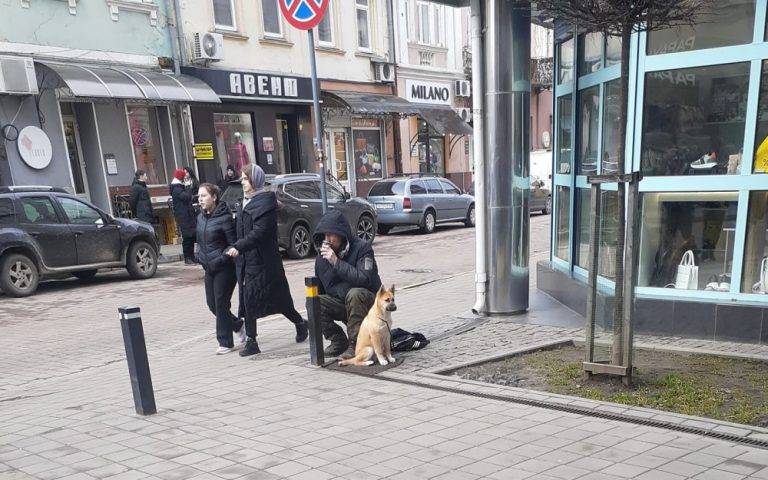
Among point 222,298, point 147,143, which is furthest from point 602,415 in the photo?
point 147,143

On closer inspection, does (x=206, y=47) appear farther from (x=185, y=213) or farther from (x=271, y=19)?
(x=185, y=213)

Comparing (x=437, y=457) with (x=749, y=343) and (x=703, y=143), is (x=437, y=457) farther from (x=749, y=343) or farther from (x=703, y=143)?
(x=703, y=143)

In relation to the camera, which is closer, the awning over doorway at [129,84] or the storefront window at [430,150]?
the awning over doorway at [129,84]

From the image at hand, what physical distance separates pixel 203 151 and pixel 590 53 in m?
12.8

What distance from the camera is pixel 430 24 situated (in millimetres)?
26109

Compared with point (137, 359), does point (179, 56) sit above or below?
above

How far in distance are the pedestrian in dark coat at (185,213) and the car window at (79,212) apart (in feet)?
7.94

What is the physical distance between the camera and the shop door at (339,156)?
22.6 metres

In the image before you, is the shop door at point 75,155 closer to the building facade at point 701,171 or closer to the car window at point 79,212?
the car window at point 79,212

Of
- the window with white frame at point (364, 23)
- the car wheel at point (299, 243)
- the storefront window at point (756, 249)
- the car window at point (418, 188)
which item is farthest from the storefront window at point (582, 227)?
the window with white frame at point (364, 23)

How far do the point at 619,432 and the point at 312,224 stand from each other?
11.2 meters

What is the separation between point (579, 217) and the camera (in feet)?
25.4

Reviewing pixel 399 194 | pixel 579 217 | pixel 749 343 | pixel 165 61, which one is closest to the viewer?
pixel 749 343

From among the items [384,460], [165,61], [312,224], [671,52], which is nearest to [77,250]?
[312,224]
